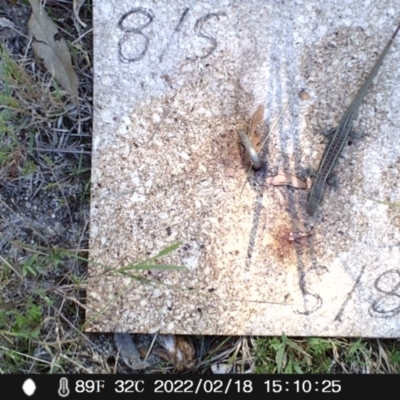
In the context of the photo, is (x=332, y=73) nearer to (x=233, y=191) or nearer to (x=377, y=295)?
(x=233, y=191)

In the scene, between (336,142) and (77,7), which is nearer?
(336,142)

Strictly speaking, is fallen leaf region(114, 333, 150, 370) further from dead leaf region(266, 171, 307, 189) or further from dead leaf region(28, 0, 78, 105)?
dead leaf region(28, 0, 78, 105)

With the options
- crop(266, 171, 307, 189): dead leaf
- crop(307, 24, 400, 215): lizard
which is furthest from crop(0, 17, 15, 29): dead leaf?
crop(307, 24, 400, 215): lizard

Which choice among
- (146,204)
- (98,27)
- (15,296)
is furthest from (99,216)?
(98,27)

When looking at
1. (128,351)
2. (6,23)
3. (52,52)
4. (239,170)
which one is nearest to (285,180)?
(239,170)
